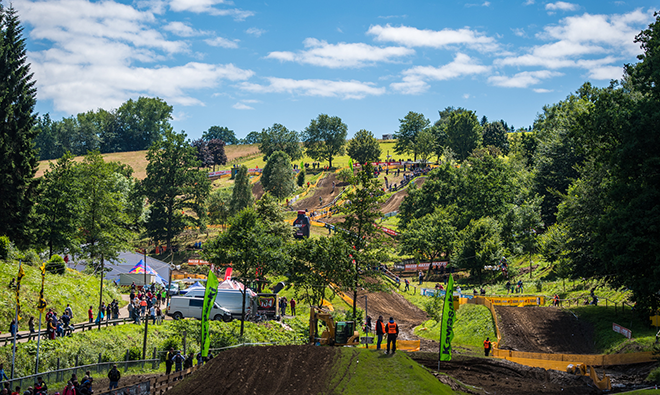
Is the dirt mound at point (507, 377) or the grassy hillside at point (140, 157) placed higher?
the grassy hillside at point (140, 157)

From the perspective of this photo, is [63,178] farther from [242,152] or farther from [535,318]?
[242,152]

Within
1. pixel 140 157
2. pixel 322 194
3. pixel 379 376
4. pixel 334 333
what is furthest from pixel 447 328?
pixel 140 157

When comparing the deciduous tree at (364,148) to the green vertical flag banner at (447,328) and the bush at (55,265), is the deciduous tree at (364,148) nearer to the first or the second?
the bush at (55,265)

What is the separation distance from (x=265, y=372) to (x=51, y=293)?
2019cm

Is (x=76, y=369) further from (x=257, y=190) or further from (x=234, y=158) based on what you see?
(x=234, y=158)

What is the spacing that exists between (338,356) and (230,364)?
4623mm

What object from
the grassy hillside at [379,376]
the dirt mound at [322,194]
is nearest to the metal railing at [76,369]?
the grassy hillside at [379,376]

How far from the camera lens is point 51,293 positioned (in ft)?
107

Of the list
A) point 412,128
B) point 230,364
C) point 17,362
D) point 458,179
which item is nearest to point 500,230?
point 458,179

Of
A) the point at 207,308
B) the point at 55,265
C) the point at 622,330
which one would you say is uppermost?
the point at 207,308

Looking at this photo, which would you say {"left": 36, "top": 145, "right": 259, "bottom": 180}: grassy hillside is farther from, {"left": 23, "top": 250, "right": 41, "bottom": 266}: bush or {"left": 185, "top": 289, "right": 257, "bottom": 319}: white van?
{"left": 185, "top": 289, "right": 257, "bottom": 319}: white van

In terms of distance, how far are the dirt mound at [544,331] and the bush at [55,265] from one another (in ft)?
105

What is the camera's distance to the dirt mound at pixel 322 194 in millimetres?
97562

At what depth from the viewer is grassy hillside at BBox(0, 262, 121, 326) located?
28.5 metres
